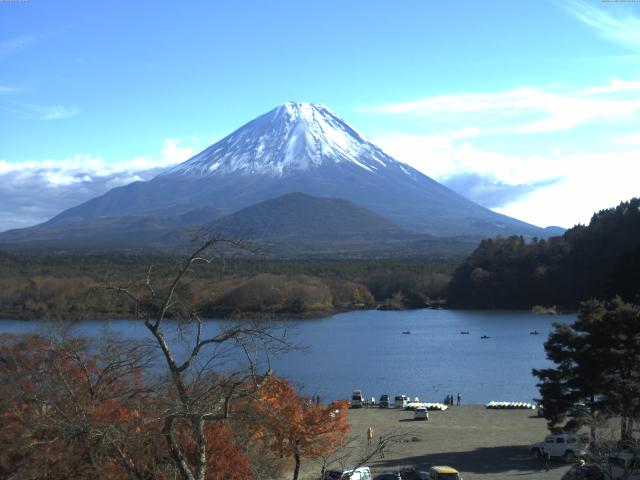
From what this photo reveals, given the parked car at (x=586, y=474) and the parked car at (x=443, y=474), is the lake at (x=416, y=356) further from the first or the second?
the parked car at (x=586, y=474)

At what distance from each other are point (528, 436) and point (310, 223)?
86210 millimetres

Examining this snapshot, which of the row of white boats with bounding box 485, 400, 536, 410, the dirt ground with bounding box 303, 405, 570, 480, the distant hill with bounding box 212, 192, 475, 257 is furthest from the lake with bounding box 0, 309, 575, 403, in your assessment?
the distant hill with bounding box 212, 192, 475, 257

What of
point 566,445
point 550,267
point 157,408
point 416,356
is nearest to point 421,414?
point 566,445

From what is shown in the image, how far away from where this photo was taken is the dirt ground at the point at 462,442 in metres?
10.6

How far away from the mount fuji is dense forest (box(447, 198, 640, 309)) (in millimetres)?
60642

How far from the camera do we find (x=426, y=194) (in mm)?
125688

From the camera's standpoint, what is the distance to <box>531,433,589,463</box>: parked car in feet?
35.2

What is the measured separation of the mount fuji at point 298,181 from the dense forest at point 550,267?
60.6m

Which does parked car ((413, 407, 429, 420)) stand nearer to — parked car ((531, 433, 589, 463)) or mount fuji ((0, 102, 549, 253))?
parked car ((531, 433, 589, 463))

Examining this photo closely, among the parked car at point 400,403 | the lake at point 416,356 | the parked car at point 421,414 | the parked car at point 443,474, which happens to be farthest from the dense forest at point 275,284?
the parked car at point 443,474

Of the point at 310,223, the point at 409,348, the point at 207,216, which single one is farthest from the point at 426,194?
the point at 409,348

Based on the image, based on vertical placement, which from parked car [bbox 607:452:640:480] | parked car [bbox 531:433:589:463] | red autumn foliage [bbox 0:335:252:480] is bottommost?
parked car [bbox 531:433:589:463]

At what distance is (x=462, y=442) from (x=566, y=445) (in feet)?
7.63

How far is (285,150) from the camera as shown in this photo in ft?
412
